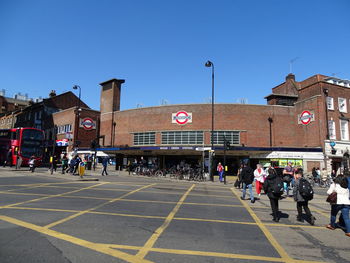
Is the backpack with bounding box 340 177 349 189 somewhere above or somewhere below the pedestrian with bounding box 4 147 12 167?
below

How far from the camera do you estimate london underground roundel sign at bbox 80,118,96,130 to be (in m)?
41.9

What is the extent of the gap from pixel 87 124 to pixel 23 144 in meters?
16.8

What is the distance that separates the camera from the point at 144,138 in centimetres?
3531

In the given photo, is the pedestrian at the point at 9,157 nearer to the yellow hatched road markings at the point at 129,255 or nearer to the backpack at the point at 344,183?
the yellow hatched road markings at the point at 129,255

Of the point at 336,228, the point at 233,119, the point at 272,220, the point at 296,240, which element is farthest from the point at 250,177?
the point at 233,119

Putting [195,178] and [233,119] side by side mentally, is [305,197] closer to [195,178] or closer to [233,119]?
[195,178]

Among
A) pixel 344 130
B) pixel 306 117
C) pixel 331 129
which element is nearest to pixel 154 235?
pixel 306 117

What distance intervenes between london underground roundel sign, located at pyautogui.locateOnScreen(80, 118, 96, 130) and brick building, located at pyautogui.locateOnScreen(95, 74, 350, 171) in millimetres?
9092

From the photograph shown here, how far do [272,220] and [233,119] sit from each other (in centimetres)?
2587

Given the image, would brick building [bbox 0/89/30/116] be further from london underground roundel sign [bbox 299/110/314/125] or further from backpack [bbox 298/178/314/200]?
backpack [bbox 298/178/314/200]

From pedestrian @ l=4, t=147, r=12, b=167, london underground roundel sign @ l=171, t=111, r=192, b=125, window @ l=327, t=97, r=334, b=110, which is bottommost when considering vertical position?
pedestrian @ l=4, t=147, r=12, b=167

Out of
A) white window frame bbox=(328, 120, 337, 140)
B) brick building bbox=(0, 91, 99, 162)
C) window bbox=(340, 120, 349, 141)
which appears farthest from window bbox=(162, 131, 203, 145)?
window bbox=(340, 120, 349, 141)

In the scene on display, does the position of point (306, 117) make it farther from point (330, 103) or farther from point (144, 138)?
point (144, 138)

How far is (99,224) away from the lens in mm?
5887
